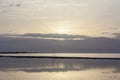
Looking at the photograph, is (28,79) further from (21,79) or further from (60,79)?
(60,79)

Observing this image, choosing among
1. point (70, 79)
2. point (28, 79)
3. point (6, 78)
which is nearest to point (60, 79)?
point (70, 79)

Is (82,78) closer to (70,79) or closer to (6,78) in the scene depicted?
(70,79)

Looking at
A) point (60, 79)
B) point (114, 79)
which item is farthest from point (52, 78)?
point (114, 79)

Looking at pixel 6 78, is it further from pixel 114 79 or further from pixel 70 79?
pixel 114 79

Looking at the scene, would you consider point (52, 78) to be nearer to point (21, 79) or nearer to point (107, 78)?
point (21, 79)

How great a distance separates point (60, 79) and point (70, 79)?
713 mm

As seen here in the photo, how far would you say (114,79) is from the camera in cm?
2484

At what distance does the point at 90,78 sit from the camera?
83.6 ft

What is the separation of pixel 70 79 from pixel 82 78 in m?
1.13

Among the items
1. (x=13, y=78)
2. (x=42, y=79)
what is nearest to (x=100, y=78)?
(x=42, y=79)

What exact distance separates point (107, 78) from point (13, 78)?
6.75 meters

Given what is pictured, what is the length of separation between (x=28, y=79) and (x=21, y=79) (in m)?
0.49

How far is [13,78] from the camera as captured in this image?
24.7m

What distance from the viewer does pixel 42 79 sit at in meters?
24.4
